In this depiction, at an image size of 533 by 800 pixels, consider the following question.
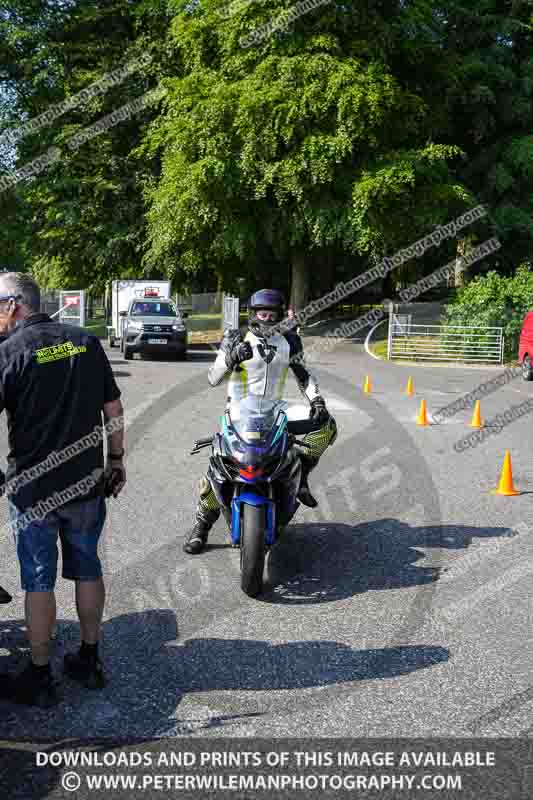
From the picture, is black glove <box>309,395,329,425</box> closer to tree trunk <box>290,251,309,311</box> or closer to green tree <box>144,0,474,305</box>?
green tree <box>144,0,474,305</box>

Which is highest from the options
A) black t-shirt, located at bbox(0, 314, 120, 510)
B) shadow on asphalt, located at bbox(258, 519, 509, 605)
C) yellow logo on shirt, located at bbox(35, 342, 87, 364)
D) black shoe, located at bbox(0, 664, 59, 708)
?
yellow logo on shirt, located at bbox(35, 342, 87, 364)

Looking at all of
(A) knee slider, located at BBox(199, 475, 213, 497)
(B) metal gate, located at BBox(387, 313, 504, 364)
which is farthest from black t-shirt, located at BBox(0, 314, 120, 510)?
(B) metal gate, located at BBox(387, 313, 504, 364)

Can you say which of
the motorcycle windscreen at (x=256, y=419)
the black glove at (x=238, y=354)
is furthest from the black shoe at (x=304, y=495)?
the black glove at (x=238, y=354)

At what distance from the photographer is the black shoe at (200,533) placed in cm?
689

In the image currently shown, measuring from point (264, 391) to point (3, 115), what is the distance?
39.7 meters

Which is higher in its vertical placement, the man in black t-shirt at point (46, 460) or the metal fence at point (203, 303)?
the man in black t-shirt at point (46, 460)

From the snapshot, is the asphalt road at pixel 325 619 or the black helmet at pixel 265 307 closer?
the asphalt road at pixel 325 619

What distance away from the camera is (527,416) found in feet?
51.8

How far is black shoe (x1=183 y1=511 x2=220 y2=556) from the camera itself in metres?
6.89

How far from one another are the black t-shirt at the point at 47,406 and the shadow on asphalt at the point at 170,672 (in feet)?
3.02

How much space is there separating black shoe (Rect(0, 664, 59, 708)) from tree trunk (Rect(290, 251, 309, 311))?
3398 cm

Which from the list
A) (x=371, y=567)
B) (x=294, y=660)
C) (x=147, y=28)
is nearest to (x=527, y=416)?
(x=371, y=567)

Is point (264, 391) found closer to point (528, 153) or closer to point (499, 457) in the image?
point (499, 457)

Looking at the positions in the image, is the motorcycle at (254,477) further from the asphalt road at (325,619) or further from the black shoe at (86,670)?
the black shoe at (86,670)
